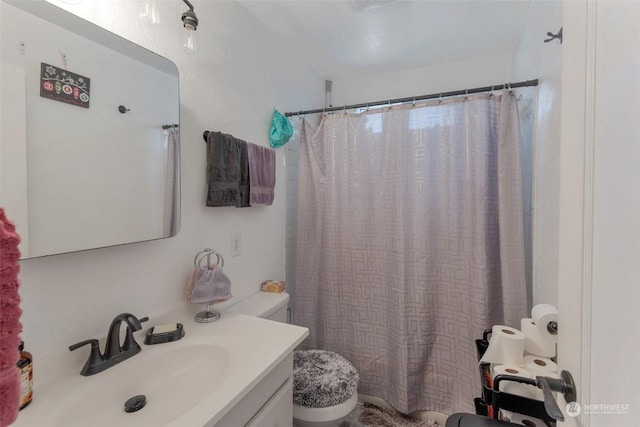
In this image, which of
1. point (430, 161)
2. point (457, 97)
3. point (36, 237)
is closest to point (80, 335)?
point (36, 237)

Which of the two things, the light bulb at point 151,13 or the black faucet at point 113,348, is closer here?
the black faucet at point 113,348

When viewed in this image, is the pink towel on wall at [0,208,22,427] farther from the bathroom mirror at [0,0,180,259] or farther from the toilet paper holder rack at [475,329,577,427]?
the toilet paper holder rack at [475,329,577,427]

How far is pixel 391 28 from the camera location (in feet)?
5.41

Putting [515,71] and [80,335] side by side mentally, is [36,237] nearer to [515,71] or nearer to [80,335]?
[80,335]

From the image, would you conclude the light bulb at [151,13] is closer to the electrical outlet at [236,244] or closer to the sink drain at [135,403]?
the electrical outlet at [236,244]

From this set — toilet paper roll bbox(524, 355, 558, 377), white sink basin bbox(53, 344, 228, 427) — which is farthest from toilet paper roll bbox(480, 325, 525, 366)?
white sink basin bbox(53, 344, 228, 427)

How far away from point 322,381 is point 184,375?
668 millimetres

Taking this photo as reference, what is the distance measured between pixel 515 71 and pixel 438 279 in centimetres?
149

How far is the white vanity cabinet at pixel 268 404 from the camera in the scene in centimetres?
75

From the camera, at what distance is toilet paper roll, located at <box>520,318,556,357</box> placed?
963 mm

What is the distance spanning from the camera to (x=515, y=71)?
1.81 m

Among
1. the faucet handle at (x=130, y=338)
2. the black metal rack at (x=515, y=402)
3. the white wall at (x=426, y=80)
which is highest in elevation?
the white wall at (x=426, y=80)

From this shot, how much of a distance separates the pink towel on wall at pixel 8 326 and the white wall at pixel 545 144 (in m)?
1.45

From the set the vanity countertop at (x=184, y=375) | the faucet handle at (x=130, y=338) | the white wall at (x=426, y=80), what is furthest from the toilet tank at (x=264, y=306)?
the white wall at (x=426, y=80)
